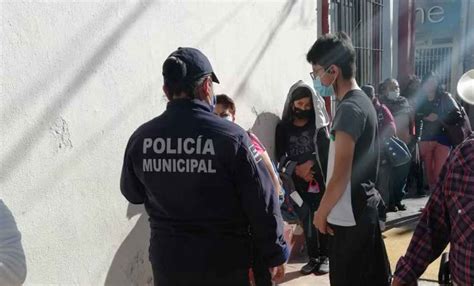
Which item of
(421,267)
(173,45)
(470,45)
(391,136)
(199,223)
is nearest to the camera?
(421,267)

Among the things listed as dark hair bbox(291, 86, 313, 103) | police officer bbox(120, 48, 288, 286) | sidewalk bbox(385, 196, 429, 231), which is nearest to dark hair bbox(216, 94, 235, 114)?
dark hair bbox(291, 86, 313, 103)

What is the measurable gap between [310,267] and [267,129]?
4.49 ft

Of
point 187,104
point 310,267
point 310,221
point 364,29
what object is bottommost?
point 310,267

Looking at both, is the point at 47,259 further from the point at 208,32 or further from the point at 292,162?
the point at 292,162

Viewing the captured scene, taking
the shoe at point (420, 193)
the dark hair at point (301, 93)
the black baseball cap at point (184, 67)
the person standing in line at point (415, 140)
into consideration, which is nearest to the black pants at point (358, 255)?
the black baseball cap at point (184, 67)

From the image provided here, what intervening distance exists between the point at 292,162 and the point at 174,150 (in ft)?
8.08

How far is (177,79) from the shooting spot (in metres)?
1.94

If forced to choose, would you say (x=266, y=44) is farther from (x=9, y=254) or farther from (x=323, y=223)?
(x=9, y=254)

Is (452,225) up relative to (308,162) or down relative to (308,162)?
up

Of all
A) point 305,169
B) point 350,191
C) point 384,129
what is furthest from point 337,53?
point 384,129

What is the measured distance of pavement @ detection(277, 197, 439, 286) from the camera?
4.01 metres

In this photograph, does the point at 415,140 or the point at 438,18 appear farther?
the point at 438,18

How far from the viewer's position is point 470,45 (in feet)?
43.4

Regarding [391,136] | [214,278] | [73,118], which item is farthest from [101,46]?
[391,136]
